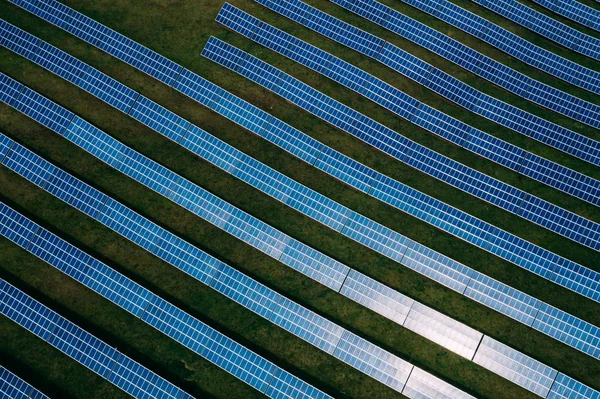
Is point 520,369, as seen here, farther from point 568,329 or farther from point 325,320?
point 325,320

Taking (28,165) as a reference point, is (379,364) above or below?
below

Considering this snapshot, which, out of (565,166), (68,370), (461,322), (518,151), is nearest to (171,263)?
(68,370)

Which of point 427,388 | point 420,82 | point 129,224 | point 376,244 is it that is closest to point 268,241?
point 376,244

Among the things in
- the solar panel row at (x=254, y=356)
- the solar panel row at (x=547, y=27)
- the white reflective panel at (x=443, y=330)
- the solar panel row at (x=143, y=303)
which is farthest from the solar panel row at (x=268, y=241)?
the solar panel row at (x=547, y=27)

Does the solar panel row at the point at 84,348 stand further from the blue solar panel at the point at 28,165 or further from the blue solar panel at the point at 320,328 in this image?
the blue solar panel at the point at 28,165

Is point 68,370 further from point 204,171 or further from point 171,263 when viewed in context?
point 204,171

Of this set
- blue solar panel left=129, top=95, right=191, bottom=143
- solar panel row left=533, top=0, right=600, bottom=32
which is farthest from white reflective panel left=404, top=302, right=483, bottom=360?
solar panel row left=533, top=0, right=600, bottom=32

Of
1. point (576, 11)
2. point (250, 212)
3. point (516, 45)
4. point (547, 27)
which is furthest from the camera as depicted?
point (576, 11)
